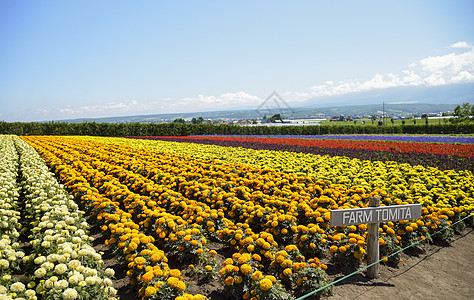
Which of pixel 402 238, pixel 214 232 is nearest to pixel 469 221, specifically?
pixel 402 238

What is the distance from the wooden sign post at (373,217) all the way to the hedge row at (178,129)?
4043 cm

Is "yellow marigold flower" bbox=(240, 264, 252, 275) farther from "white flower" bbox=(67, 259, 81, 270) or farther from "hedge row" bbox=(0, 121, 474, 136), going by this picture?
"hedge row" bbox=(0, 121, 474, 136)

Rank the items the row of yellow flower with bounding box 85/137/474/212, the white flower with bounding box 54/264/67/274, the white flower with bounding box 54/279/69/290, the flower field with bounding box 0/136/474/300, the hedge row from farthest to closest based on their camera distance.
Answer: the hedge row, the row of yellow flower with bounding box 85/137/474/212, the flower field with bounding box 0/136/474/300, the white flower with bounding box 54/264/67/274, the white flower with bounding box 54/279/69/290

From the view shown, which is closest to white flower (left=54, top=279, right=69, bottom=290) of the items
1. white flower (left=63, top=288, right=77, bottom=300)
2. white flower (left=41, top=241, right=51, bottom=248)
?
white flower (left=63, top=288, right=77, bottom=300)

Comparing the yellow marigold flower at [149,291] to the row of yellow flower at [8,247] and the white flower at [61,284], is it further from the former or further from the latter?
the row of yellow flower at [8,247]

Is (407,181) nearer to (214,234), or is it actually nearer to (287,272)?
(214,234)

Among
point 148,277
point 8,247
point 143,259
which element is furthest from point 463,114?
point 8,247

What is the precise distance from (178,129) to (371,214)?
136 feet

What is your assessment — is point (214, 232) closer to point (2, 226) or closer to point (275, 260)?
point (275, 260)

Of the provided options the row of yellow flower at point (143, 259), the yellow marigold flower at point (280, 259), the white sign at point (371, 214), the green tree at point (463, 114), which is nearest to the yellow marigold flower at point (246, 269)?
the yellow marigold flower at point (280, 259)

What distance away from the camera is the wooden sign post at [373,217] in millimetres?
3979

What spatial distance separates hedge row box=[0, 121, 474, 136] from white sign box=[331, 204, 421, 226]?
40494mm

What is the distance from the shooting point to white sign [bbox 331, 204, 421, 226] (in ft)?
12.9

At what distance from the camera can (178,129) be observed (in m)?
43.9
